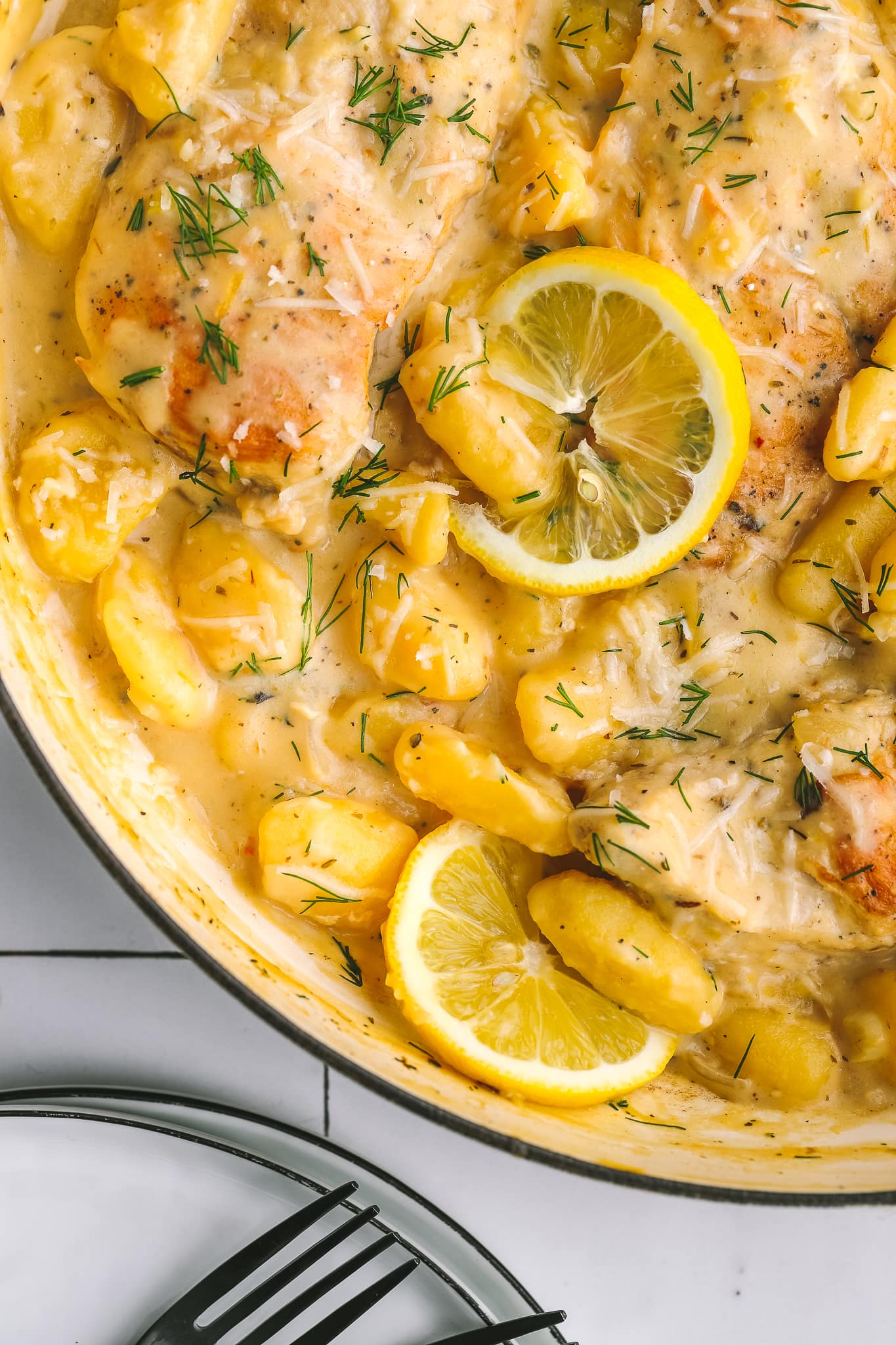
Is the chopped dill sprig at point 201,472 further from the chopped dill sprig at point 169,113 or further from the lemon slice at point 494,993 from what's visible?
the lemon slice at point 494,993

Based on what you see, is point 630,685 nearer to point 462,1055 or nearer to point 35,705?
point 462,1055

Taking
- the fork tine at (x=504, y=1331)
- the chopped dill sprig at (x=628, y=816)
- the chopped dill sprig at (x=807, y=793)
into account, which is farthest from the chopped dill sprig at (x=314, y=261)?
the fork tine at (x=504, y=1331)

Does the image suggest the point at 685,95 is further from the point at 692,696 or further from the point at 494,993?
the point at 494,993

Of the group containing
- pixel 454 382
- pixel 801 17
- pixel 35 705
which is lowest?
pixel 35 705

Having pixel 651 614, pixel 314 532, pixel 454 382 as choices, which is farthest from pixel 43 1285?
pixel 454 382

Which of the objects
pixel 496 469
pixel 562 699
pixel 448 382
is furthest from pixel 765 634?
pixel 448 382
